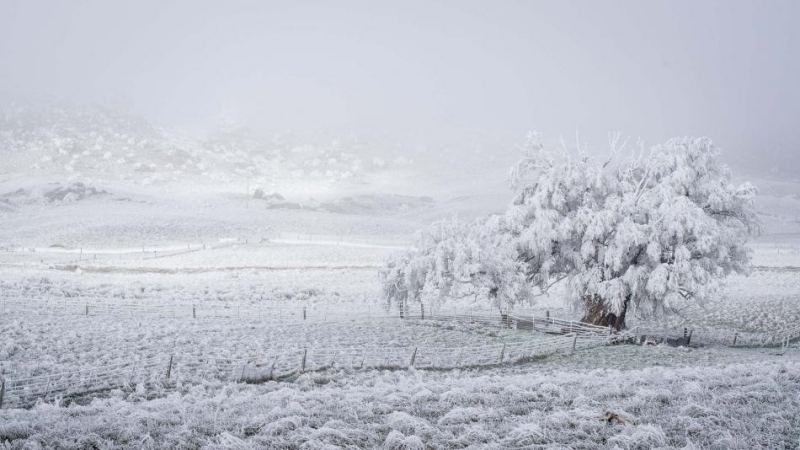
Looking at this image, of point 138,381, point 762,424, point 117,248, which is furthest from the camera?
point 117,248

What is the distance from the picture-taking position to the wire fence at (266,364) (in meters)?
15.9

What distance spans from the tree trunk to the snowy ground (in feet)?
8.26

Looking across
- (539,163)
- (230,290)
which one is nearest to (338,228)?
(230,290)

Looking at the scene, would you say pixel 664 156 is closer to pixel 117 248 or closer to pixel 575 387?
pixel 575 387

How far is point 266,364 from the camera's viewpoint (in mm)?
19031

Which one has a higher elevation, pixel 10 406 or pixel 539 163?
pixel 539 163

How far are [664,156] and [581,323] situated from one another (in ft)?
32.8

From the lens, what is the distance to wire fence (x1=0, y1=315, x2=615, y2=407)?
15.9 m

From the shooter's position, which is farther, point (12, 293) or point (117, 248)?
point (117, 248)

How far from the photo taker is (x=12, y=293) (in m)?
35.5

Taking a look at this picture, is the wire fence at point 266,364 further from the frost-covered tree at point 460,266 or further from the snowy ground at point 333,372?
the frost-covered tree at point 460,266

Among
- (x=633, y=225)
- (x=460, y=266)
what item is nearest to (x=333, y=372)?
(x=460, y=266)

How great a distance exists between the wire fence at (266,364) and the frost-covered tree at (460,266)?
14.1 feet

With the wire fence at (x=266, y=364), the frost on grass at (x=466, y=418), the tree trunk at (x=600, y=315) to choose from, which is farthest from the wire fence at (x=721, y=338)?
the frost on grass at (x=466, y=418)
